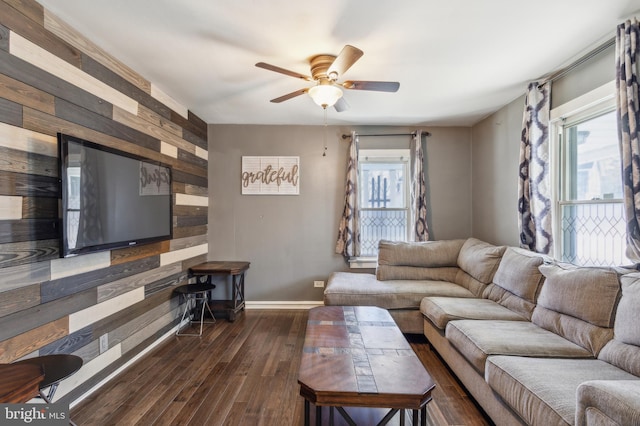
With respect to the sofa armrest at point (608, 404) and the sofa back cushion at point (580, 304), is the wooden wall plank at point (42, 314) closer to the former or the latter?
the sofa armrest at point (608, 404)

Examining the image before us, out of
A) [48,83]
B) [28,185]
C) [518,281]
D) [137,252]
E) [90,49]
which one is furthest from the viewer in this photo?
[137,252]

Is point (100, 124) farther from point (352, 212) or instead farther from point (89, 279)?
point (352, 212)

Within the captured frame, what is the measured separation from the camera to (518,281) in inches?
96.4

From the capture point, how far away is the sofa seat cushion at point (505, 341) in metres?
1.78

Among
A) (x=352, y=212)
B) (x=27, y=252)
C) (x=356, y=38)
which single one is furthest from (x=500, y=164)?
(x=27, y=252)

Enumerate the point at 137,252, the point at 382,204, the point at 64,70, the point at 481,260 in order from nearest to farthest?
1. the point at 64,70
2. the point at 137,252
3. the point at 481,260
4. the point at 382,204

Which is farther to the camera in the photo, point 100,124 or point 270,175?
point 270,175

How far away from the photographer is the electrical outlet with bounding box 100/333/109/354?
2184 mm

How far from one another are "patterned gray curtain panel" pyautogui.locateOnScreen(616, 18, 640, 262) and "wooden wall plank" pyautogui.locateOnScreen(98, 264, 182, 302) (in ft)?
12.4

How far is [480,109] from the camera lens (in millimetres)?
3477

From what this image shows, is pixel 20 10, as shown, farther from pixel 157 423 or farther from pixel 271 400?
pixel 271 400

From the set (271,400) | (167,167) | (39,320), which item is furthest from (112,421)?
(167,167)

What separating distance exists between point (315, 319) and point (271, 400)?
0.66 meters

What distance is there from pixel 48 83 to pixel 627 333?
3.81m
